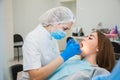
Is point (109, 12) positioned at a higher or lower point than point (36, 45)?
higher

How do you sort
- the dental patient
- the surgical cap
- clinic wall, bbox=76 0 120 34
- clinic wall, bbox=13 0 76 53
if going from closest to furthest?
the dental patient, the surgical cap, clinic wall, bbox=76 0 120 34, clinic wall, bbox=13 0 76 53

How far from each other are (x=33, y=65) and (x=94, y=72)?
18.5 inches

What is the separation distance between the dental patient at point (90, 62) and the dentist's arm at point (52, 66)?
0.11m

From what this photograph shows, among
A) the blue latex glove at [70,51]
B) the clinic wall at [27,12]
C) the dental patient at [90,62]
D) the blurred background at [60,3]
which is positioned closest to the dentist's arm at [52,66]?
the blue latex glove at [70,51]

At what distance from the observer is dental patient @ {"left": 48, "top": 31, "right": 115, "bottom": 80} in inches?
55.1

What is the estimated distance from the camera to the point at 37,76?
4.72 feet

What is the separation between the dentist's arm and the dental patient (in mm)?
111

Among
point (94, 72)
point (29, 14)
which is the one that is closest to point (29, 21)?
point (29, 14)

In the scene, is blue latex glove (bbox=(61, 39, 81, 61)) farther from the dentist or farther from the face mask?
the face mask

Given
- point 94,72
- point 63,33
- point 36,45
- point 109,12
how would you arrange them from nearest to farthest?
point 94,72, point 36,45, point 63,33, point 109,12

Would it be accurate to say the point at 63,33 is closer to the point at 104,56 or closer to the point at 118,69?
the point at 104,56

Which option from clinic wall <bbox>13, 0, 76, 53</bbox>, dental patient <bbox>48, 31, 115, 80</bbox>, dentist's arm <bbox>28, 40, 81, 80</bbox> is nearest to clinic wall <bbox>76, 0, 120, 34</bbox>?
clinic wall <bbox>13, 0, 76, 53</bbox>

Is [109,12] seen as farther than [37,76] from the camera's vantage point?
Yes

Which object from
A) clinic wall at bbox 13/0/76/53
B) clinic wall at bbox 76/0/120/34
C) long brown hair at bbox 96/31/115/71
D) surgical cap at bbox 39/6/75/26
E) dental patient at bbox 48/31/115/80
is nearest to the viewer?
dental patient at bbox 48/31/115/80
